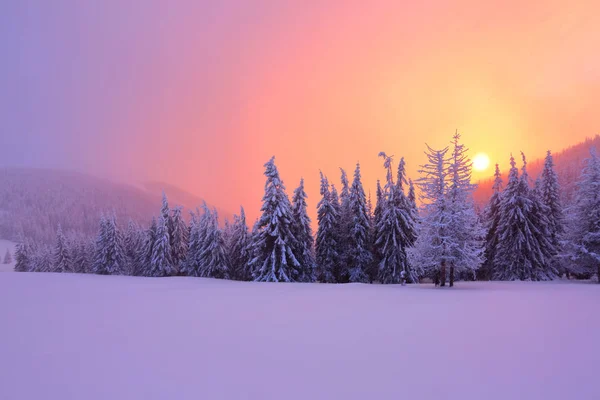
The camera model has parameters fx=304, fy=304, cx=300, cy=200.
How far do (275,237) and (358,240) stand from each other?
1018cm

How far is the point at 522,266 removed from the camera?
33.2 metres

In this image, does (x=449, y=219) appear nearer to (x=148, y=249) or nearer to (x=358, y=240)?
(x=358, y=240)

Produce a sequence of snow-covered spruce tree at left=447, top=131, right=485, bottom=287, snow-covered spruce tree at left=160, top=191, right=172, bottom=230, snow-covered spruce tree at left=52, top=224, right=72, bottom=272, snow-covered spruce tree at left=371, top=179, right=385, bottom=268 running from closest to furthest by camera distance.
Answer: snow-covered spruce tree at left=447, top=131, right=485, bottom=287 < snow-covered spruce tree at left=371, top=179, right=385, bottom=268 < snow-covered spruce tree at left=160, top=191, right=172, bottom=230 < snow-covered spruce tree at left=52, top=224, right=72, bottom=272

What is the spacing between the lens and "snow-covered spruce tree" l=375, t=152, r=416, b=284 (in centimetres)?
3300

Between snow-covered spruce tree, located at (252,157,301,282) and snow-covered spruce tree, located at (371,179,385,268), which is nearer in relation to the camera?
snow-covered spruce tree, located at (252,157,301,282)

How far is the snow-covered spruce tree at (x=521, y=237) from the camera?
109ft

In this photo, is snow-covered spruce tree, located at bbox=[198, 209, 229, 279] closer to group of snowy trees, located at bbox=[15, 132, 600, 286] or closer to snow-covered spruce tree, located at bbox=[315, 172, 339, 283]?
group of snowy trees, located at bbox=[15, 132, 600, 286]

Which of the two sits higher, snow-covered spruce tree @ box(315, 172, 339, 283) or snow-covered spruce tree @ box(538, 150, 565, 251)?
snow-covered spruce tree @ box(538, 150, 565, 251)

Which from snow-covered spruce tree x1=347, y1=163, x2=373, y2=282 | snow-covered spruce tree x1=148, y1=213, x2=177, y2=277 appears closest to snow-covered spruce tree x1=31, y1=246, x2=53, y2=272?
snow-covered spruce tree x1=148, y1=213, x2=177, y2=277

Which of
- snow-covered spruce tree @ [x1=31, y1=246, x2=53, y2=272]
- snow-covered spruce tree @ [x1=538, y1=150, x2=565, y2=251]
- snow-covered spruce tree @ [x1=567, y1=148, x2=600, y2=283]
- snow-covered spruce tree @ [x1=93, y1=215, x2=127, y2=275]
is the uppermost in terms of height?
snow-covered spruce tree @ [x1=538, y1=150, x2=565, y2=251]

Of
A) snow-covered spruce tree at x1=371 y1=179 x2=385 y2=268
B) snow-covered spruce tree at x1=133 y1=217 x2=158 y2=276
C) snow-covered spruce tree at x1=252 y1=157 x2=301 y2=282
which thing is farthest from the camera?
snow-covered spruce tree at x1=133 y1=217 x2=158 y2=276

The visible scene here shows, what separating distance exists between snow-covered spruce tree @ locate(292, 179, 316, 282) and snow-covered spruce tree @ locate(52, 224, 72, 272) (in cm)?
5470

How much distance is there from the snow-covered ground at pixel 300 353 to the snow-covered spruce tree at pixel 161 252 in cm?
4099

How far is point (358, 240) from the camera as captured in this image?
119ft
